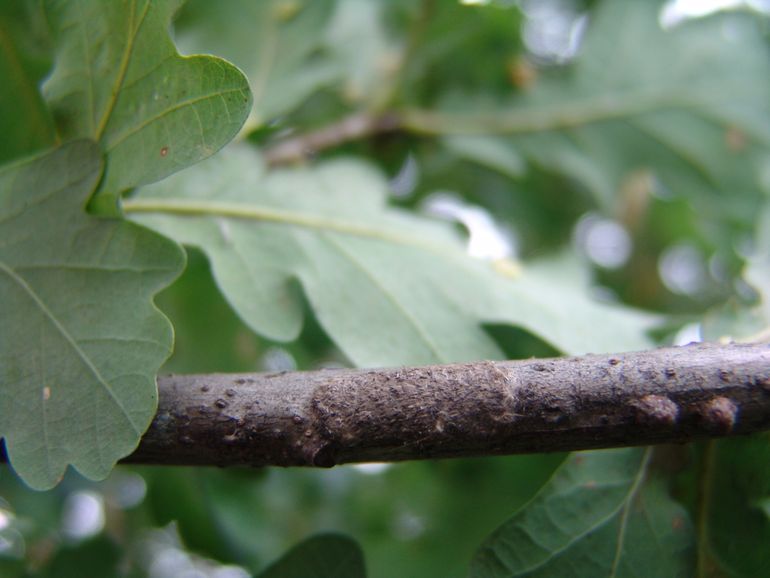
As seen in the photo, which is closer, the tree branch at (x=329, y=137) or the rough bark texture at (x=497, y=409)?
the rough bark texture at (x=497, y=409)

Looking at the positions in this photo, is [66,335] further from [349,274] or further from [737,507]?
[737,507]

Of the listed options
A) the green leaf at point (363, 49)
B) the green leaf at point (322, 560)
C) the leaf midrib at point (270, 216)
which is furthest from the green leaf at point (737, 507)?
the green leaf at point (363, 49)

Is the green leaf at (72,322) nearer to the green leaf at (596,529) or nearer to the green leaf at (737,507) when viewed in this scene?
the green leaf at (596,529)

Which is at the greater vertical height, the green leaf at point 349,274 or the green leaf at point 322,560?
the green leaf at point 349,274

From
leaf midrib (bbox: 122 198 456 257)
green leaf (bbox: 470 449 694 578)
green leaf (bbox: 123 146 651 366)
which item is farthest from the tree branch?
green leaf (bbox: 470 449 694 578)

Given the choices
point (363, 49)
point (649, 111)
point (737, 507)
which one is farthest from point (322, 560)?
point (649, 111)
